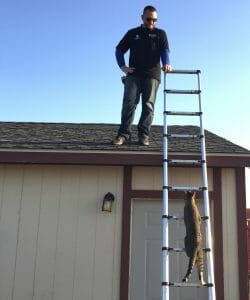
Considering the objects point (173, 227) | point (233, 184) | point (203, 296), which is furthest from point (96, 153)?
point (203, 296)

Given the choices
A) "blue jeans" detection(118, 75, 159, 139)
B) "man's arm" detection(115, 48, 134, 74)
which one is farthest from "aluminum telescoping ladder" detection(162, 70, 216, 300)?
Result: "man's arm" detection(115, 48, 134, 74)

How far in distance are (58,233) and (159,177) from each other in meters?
1.53

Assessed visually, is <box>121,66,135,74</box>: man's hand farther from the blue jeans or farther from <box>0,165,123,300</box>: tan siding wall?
<box>0,165,123,300</box>: tan siding wall

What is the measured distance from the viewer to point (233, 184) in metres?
6.54

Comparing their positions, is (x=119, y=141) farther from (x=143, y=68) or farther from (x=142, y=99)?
(x=143, y=68)

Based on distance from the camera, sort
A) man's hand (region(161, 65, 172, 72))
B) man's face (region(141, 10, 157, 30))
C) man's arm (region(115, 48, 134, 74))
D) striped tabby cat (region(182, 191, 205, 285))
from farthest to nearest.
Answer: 1. man's arm (region(115, 48, 134, 74))
2. man's face (region(141, 10, 157, 30))
3. man's hand (region(161, 65, 172, 72))
4. striped tabby cat (region(182, 191, 205, 285))

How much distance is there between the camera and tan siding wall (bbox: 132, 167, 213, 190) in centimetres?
657

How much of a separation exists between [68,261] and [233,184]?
2397 millimetres

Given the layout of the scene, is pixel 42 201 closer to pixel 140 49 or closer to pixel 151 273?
pixel 151 273

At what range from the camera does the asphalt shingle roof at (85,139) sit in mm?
6598

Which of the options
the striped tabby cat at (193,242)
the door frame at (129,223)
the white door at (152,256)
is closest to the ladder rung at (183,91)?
the door frame at (129,223)

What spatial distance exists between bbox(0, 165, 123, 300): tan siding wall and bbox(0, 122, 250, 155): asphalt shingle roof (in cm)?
32

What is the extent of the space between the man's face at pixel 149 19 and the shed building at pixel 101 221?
169cm

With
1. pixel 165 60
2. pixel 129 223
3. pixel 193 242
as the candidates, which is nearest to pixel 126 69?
pixel 165 60
